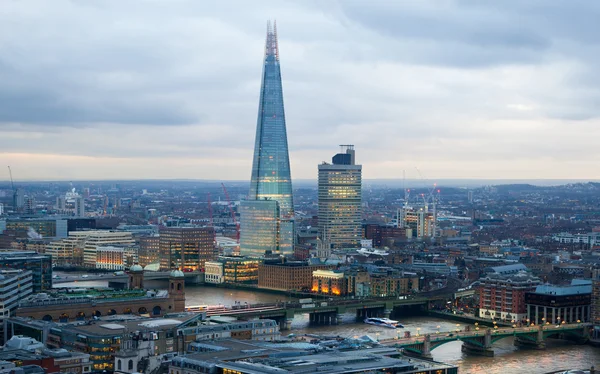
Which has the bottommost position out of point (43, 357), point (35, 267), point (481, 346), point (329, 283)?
point (481, 346)

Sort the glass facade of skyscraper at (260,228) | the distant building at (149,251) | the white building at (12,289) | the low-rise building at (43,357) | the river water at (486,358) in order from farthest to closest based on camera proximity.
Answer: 1. the distant building at (149,251)
2. the glass facade of skyscraper at (260,228)
3. the white building at (12,289)
4. the river water at (486,358)
5. the low-rise building at (43,357)

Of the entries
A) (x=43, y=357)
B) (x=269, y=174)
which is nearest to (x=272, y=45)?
(x=269, y=174)

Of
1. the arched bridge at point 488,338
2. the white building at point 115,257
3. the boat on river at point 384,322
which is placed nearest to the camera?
the arched bridge at point 488,338

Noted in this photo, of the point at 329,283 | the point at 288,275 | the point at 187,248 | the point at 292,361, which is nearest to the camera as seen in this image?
the point at 292,361

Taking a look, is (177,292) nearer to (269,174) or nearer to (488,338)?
(488,338)

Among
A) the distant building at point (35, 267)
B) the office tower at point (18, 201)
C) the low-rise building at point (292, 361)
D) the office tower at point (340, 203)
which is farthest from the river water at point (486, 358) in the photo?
the office tower at point (18, 201)

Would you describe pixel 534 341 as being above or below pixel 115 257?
below

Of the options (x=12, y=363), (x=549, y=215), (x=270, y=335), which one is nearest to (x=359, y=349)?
(x=270, y=335)

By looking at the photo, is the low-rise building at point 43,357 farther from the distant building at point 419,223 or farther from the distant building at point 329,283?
the distant building at point 419,223
